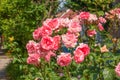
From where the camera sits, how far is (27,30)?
12.0 meters

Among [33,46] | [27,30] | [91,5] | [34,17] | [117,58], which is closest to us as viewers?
[33,46]

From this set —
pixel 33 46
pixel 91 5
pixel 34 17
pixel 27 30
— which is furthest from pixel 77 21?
pixel 91 5

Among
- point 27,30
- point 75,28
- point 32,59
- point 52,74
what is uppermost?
point 75,28

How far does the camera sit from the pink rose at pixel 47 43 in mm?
3928

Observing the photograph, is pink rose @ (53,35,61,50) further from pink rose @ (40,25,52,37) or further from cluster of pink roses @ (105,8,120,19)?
cluster of pink roses @ (105,8,120,19)

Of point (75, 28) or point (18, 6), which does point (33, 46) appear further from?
point (18, 6)

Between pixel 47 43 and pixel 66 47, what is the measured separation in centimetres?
34

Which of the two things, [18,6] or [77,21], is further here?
[18,6]

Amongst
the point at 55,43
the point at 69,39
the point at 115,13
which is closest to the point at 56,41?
the point at 55,43

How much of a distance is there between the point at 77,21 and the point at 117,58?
0.68 m

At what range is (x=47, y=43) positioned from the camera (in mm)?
3912

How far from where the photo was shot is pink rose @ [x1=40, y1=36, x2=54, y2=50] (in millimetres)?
3928

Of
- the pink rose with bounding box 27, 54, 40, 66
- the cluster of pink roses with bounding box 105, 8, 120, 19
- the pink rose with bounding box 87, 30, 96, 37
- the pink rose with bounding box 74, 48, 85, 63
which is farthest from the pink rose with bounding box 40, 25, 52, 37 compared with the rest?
the cluster of pink roses with bounding box 105, 8, 120, 19

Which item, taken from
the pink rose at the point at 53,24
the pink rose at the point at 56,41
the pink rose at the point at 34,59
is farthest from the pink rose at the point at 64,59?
the pink rose at the point at 53,24
